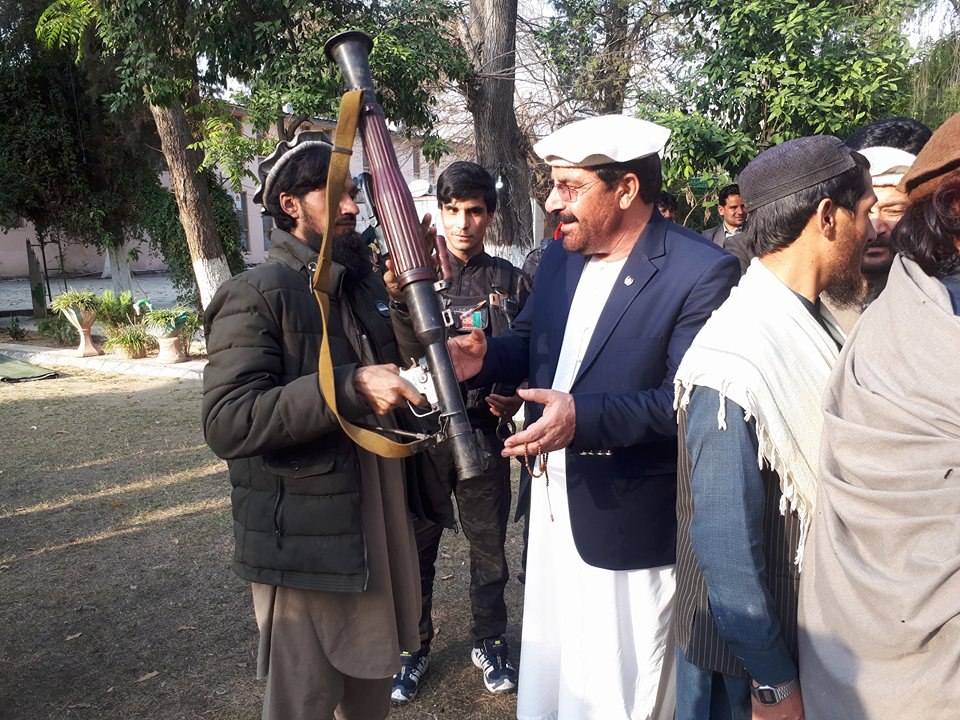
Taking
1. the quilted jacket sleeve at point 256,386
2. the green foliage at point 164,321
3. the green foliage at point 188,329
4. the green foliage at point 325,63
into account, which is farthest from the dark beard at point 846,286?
the green foliage at point 188,329

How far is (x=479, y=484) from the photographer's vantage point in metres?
3.49

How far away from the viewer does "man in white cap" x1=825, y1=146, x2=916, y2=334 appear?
2553mm

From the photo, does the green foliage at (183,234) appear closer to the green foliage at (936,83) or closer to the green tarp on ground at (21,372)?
the green tarp on ground at (21,372)

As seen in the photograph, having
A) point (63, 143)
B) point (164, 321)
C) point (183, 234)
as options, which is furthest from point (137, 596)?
point (63, 143)

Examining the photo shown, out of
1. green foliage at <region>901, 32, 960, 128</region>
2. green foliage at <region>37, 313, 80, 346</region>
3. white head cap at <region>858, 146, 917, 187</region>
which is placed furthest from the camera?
green foliage at <region>37, 313, 80, 346</region>

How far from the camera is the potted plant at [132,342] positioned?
1214 cm

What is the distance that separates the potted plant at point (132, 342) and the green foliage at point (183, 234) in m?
2.69

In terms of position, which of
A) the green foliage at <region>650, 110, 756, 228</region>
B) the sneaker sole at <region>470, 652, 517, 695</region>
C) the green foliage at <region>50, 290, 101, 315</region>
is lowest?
the sneaker sole at <region>470, 652, 517, 695</region>

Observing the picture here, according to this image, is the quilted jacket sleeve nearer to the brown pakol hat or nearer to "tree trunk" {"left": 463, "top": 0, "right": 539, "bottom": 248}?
the brown pakol hat

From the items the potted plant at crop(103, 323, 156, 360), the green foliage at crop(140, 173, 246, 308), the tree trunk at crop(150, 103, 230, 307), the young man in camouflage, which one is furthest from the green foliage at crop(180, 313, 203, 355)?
the young man in camouflage

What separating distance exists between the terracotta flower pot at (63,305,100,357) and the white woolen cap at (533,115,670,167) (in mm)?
12294

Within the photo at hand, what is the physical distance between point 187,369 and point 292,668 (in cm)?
963

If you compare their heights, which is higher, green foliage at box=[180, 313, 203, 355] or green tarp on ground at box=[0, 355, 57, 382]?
green foliage at box=[180, 313, 203, 355]

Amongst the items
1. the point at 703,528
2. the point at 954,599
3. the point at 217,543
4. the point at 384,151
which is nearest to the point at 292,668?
the point at 703,528
